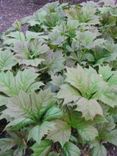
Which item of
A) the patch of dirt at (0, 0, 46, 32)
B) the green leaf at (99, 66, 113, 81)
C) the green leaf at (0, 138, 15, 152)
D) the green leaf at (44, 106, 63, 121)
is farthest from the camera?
the patch of dirt at (0, 0, 46, 32)

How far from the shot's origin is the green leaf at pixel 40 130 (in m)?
2.07

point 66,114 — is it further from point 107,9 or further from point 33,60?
point 107,9

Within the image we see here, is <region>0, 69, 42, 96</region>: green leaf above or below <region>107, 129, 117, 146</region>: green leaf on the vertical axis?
above

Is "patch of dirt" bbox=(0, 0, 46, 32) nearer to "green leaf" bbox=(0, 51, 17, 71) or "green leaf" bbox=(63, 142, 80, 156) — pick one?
"green leaf" bbox=(0, 51, 17, 71)

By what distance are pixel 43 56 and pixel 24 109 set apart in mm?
743

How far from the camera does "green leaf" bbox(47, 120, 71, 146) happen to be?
83.9 inches

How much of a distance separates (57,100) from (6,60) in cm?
68

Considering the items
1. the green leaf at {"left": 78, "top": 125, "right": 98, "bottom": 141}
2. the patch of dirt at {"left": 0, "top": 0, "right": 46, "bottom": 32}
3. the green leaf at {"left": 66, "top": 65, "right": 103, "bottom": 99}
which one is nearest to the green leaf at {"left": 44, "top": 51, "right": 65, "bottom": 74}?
the green leaf at {"left": 66, "top": 65, "right": 103, "bottom": 99}

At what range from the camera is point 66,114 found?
7.32 feet

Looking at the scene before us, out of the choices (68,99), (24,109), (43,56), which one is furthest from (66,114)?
(43,56)

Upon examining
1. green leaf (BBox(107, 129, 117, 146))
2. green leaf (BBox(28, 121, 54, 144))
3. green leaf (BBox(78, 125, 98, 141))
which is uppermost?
green leaf (BBox(28, 121, 54, 144))

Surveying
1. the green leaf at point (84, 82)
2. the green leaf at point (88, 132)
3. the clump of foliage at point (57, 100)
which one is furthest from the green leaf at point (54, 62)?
the green leaf at point (88, 132)

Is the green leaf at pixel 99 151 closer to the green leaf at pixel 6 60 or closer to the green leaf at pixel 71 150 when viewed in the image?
the green leaf at pixel 71 150

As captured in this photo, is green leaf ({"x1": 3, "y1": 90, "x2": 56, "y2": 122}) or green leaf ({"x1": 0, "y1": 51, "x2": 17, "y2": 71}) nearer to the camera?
green leaf ({"x1": 3, "y1": 90, "x2": 56, "y2": 122})
